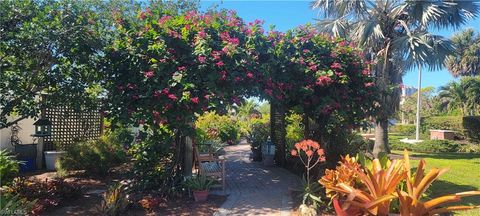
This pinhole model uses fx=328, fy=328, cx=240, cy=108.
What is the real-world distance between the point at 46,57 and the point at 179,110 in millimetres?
2795

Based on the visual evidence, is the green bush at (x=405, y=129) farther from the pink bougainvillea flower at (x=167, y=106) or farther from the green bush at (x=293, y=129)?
the pink bougainvillea flower at (x=167, y=106)

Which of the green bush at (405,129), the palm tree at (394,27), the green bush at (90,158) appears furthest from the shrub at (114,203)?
the green bush at (405,129)

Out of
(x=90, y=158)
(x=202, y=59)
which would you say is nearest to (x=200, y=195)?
(x=202, y=59)

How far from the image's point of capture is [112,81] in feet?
20.8

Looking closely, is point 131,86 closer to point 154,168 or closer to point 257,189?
point 154,168

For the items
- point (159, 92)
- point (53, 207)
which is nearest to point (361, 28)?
point (159, 92)

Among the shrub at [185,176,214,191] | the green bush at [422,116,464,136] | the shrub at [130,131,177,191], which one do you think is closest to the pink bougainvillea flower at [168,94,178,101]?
the shrub at [130,131,177,191]

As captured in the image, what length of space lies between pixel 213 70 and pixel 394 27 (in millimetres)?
9388

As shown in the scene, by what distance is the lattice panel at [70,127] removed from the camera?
411 inches

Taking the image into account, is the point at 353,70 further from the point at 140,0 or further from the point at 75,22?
the point at 140,0

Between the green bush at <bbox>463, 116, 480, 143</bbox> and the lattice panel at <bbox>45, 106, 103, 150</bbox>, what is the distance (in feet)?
61.2

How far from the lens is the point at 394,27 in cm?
1243

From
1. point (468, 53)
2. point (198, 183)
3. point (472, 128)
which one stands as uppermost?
point (468, 53)

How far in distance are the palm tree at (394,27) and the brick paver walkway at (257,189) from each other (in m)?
4.54
